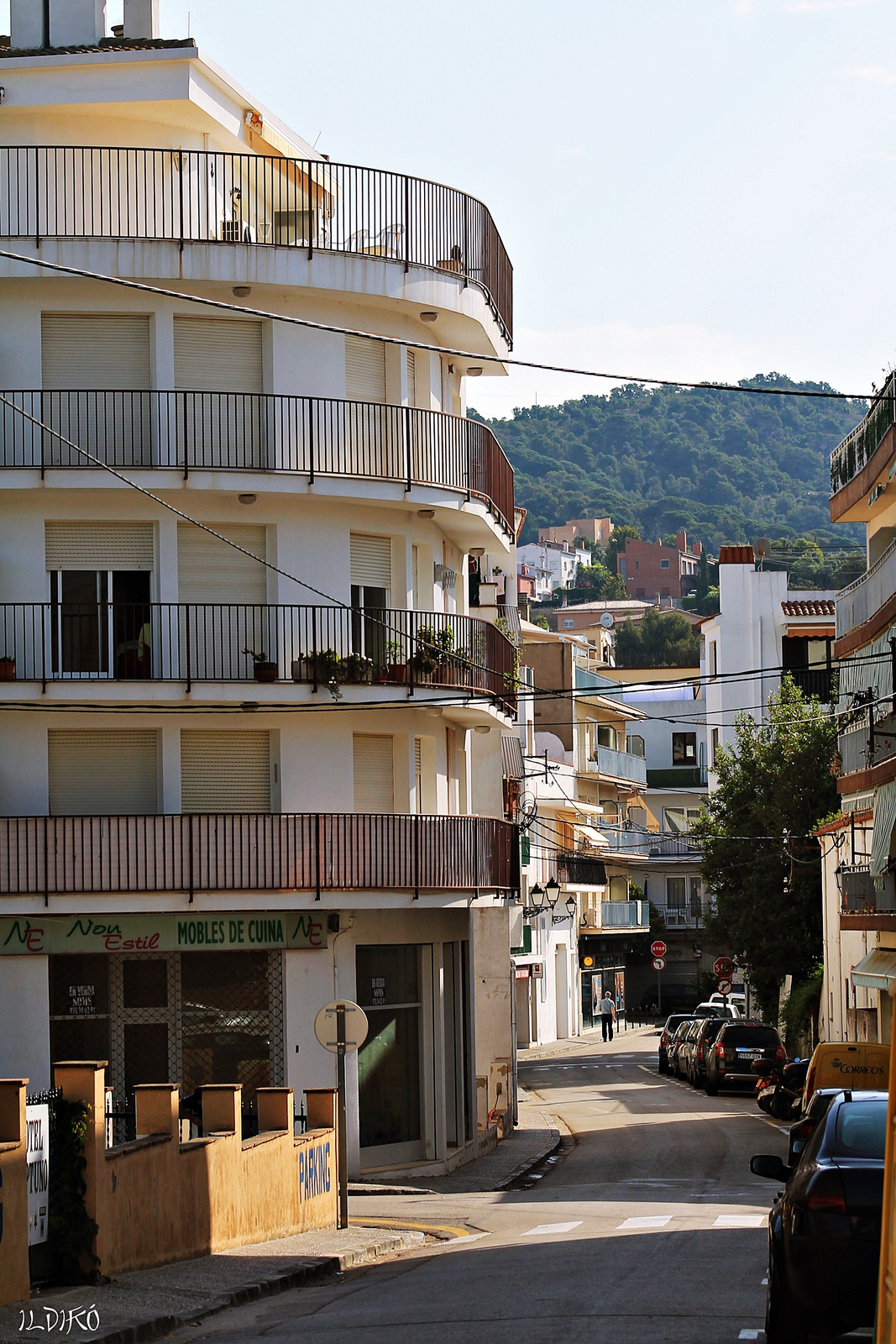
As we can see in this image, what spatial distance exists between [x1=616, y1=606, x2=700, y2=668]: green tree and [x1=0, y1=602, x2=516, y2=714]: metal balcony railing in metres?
107

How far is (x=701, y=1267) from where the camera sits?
46.9ft

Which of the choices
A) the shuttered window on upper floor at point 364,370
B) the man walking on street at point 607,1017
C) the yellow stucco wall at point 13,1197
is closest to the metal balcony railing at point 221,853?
the shuttered window on upper floor at point 364,370

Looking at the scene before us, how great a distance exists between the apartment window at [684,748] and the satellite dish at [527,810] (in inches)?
1404

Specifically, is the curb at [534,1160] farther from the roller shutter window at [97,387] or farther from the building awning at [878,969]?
the roller shutter window at [97,387]

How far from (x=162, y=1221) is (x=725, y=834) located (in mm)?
35146

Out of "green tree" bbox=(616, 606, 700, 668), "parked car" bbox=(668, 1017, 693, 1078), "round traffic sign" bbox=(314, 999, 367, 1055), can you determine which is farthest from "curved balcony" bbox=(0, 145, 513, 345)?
"green tree" bbox=(616, 606, 700, 668)

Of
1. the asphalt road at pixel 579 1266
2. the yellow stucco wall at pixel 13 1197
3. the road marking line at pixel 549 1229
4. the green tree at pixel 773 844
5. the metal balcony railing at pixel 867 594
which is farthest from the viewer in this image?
the green tree at pixel 773 844

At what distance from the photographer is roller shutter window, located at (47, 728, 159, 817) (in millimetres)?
26875

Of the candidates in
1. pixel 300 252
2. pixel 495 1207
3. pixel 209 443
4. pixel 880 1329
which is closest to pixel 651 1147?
pixel 495 1207

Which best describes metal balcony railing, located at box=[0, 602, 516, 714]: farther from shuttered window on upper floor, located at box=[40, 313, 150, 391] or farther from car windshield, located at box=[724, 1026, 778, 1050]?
car windshield, located at box=[724, 1026, 778, 1050]

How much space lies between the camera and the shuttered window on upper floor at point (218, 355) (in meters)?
27.5

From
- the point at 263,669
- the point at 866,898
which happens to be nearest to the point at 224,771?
the point at 263,669

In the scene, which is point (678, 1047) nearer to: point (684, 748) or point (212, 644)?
point (212, 644)

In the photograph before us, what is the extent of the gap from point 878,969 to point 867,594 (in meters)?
6.79
